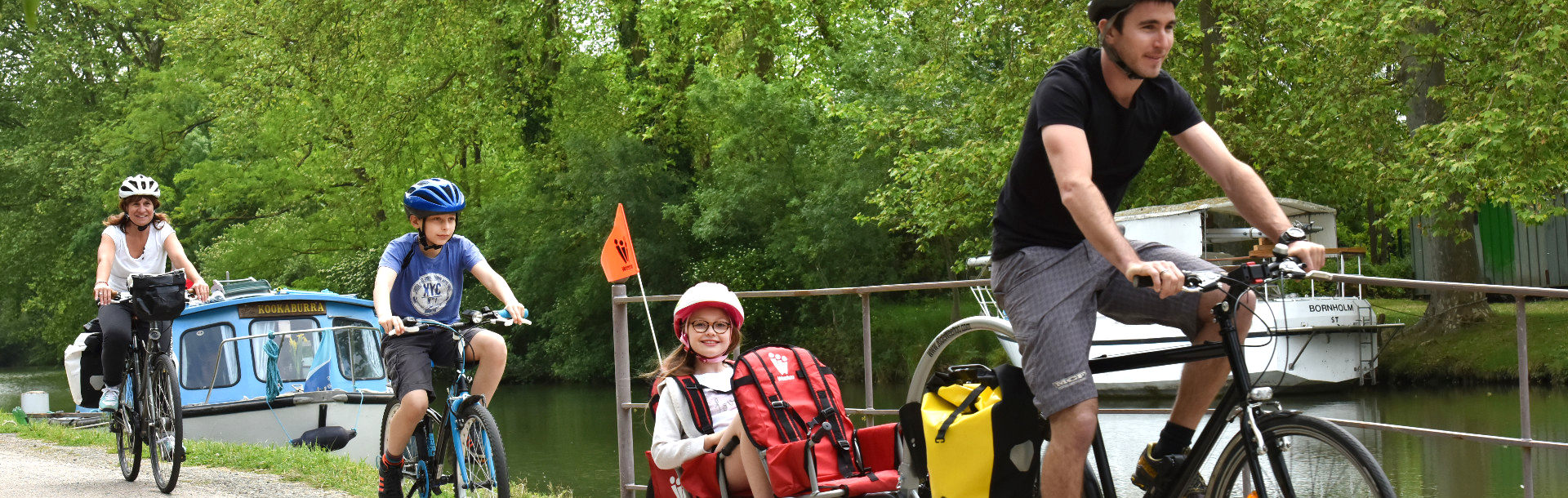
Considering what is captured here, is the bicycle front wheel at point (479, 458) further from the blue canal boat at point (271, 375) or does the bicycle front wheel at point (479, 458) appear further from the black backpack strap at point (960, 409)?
the blue canal boat at point (271, 375)

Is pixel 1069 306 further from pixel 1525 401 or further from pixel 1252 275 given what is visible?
pixel 1525 401

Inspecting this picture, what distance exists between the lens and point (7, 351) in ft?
185

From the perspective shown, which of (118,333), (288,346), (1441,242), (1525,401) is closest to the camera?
(1525,401)

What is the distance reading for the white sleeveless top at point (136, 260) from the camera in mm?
7168

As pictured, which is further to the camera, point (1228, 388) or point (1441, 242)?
point (1441, 242)

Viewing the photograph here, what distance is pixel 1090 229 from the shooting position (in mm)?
2895

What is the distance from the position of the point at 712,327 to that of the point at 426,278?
4.91 feet

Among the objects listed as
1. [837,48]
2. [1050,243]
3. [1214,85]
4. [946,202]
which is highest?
[837,48]

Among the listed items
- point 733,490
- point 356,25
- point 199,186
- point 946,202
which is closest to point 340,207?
point 199,186

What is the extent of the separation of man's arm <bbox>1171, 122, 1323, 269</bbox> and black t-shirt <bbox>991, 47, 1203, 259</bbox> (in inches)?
1.7

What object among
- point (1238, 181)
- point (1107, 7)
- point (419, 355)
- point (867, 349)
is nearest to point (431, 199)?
point (419, 355)

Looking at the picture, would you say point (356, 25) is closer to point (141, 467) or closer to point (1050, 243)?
point (141, 467)

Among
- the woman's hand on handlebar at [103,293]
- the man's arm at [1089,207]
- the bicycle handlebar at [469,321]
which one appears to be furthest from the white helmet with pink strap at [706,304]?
the woman's hand on handlebar at [103,293]

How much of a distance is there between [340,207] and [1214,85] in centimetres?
2060
